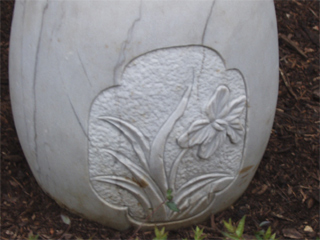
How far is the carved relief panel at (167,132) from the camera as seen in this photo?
5.65 feet

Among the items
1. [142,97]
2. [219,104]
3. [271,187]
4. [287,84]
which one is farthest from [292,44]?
[142,97]

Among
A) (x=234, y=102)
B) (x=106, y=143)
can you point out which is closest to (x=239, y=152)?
(x=234, y=102)

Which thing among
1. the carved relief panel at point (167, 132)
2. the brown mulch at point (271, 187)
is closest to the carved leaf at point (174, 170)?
the carved relief panel at point (167, 132)

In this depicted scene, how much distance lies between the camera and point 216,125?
1.85 m

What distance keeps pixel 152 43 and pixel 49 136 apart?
25.7 inches

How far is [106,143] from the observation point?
1.83 metres

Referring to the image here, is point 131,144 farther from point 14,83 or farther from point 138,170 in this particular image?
point 14,83

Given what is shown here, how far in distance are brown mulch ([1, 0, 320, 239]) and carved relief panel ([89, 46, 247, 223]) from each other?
0.30 m

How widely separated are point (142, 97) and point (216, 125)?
0.36m

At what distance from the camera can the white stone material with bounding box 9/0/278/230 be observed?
166cm

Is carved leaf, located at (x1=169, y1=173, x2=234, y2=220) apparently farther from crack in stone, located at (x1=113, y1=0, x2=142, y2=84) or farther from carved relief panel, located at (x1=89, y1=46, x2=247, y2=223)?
crack in stone, located at (x1=113, y1=0, x2=142, y2=84)

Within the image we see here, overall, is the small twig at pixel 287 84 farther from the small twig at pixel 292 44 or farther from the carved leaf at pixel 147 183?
the carved leaf at pixel 147 183

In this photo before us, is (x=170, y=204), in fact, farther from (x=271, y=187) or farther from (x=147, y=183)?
(x=271, y=187)

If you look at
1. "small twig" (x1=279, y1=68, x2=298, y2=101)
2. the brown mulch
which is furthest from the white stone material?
"small twig" (x1=279, y1=68, x2=298, y2=101)
